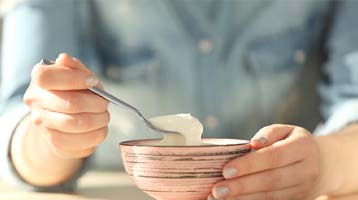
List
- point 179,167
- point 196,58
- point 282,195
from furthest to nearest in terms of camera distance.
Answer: point 196,58, point 282,195, point 179,167

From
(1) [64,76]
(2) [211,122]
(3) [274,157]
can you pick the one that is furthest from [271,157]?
(2) [211,122]

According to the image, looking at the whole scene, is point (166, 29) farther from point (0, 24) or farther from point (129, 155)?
point (129, 155)

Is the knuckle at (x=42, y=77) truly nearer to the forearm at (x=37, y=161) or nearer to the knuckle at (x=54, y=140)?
the knuckle at (x=54, y=140)

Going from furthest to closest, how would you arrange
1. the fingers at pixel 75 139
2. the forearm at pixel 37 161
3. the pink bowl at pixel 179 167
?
the forearm at pixel 37 161 < the fingers at pixel 75 139 < the pink bowl at pixel 179 167

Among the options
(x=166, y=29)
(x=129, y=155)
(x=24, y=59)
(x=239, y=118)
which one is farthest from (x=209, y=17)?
(x=129, y=155)

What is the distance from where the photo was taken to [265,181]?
0.71 meters

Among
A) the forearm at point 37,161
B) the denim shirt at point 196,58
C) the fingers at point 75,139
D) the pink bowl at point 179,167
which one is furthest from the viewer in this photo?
the denim shirt at point 196,58

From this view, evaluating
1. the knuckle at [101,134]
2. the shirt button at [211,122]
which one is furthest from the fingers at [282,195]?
the shirt button at [211,122]

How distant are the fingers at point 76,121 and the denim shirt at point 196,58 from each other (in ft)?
1.27

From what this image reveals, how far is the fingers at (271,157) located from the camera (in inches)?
26.2

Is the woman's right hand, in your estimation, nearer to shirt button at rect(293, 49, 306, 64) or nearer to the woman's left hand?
the woman's left hand

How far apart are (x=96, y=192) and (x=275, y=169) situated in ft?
0.85

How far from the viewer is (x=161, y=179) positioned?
647 mm

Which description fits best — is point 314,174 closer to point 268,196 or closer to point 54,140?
point 268,196
